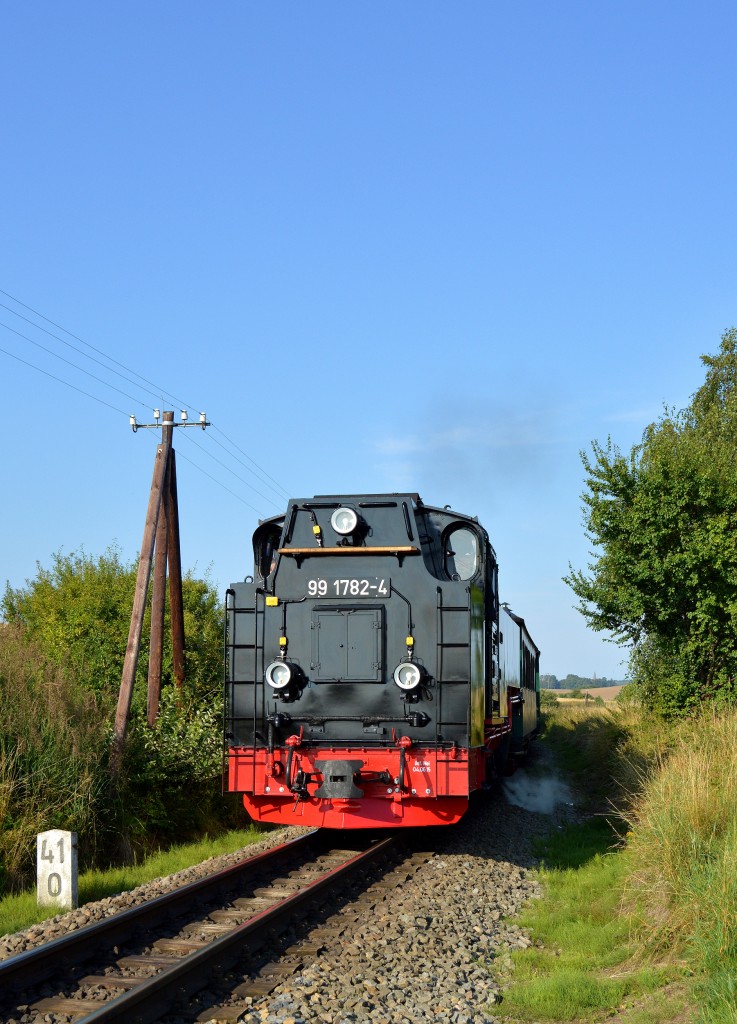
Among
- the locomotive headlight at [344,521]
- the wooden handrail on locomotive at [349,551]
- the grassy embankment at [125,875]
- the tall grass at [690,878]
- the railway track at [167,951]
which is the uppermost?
the locomotive headlight at [344,521]

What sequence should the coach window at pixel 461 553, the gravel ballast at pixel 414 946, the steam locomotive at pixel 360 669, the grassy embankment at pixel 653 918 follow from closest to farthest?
the grassy embankment at pixel 653 918, the gravel ballast at pixel 414 946, the steam locomotive at pixel 360 669, the coach window at pixel 461 553

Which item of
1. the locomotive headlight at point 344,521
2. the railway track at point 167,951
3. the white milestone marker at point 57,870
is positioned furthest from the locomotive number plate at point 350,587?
the white milestone marker at point 57,870

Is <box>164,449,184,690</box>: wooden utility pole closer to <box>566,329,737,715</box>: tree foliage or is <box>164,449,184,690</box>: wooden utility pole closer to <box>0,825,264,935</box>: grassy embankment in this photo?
<box>0,825,264,935</box>: grassy embankment

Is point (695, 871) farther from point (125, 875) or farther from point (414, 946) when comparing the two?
point (125, 875)

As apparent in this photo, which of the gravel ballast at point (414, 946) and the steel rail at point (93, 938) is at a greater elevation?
the steel rail at point (93, 938)

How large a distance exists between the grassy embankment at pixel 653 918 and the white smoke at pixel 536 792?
16.2 feet

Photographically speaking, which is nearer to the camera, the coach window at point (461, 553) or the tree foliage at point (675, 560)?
the coach window at point (461, 553)

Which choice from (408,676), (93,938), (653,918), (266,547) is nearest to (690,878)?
(653,918)

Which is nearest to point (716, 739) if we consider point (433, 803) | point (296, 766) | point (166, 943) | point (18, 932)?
point (433, 803)

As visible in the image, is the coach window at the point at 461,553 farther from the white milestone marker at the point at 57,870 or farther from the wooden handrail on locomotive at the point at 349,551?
the white milestone marker at the point at 57,870

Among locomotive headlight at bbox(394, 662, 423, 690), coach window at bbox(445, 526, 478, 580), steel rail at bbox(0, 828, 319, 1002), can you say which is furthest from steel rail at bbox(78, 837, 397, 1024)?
coach window at bbox(445, 526, 478, 580)

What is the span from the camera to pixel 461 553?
1145 cm

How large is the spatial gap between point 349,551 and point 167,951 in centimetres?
479

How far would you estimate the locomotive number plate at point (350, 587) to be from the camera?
35.1 ft
